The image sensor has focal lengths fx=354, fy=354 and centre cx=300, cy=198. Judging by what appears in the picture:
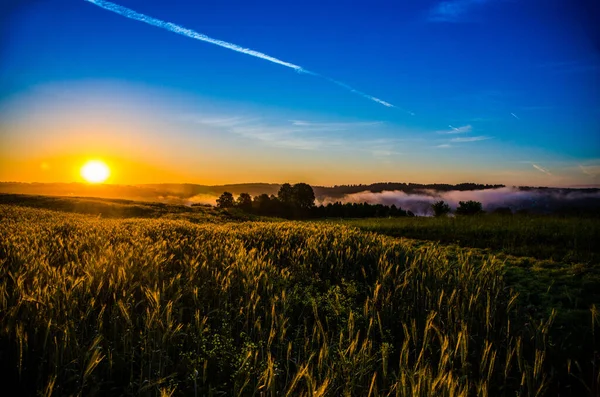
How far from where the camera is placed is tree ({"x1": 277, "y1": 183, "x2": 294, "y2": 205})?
67.1m

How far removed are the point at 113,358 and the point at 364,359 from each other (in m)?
2.44

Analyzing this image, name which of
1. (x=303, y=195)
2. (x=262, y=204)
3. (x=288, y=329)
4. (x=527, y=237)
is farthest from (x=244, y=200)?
(x=288, y=329)

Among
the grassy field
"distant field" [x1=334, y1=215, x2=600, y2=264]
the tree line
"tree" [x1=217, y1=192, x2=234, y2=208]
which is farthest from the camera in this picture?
Answer: "tree" [x1=217, y1=192, x2=234, y2=208]

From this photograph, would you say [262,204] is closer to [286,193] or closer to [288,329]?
[286,193]

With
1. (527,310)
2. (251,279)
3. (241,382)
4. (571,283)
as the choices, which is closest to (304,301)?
(251,279)

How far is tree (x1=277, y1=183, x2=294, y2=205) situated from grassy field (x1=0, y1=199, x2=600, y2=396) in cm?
5776

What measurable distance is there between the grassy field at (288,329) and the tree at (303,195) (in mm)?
57002

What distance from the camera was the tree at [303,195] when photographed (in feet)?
218

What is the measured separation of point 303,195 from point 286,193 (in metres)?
3.39

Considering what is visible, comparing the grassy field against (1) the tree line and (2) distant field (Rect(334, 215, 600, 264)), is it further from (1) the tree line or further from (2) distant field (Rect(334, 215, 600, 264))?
(1) the tree line

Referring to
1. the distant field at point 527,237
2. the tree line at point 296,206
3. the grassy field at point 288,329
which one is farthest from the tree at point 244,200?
the grassy field at point 288,329

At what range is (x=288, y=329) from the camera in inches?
189

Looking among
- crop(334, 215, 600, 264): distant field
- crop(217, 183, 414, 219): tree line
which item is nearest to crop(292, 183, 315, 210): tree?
crop(217, 183, 414, 219): tree line

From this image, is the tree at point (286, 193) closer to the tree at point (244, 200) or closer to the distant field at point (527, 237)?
the tree at point (244, 200)
